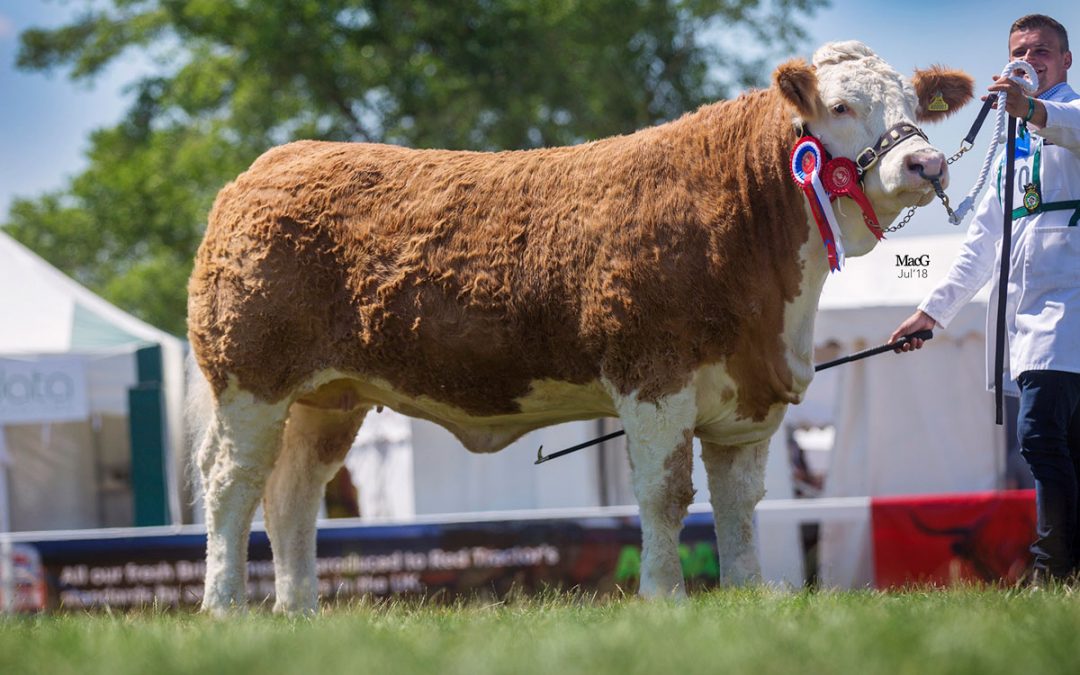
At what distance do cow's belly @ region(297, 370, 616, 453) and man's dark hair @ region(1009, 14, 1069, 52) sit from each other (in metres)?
2.20

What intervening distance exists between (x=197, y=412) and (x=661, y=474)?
2.41 m

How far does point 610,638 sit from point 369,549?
6437mm

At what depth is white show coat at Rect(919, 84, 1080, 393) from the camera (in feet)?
15.7

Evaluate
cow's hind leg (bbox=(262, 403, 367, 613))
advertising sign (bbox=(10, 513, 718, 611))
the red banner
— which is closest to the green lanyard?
cow's hind leg (bbox=(262, 403, 367, 613))

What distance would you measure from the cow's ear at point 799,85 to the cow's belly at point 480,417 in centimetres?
127

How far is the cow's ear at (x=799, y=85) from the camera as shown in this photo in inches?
182

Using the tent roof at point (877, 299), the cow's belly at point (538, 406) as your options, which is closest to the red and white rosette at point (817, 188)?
the cow's belly at point (538, 406)

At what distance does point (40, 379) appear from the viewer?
38.2 feet

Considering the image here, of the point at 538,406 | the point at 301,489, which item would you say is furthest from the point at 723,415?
the point at 301,489

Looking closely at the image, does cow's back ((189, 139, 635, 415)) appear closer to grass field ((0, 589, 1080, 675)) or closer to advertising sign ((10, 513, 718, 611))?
grass field ((0, 589, 1080, 675))

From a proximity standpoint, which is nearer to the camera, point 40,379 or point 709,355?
point 709,355

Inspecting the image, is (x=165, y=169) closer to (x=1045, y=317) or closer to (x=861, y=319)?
(x=861, y=319)

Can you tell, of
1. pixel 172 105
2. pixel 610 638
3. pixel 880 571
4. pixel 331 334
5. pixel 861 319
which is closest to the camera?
pixel 610 638

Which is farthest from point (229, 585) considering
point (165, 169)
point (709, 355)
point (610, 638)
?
point (165, 169)
